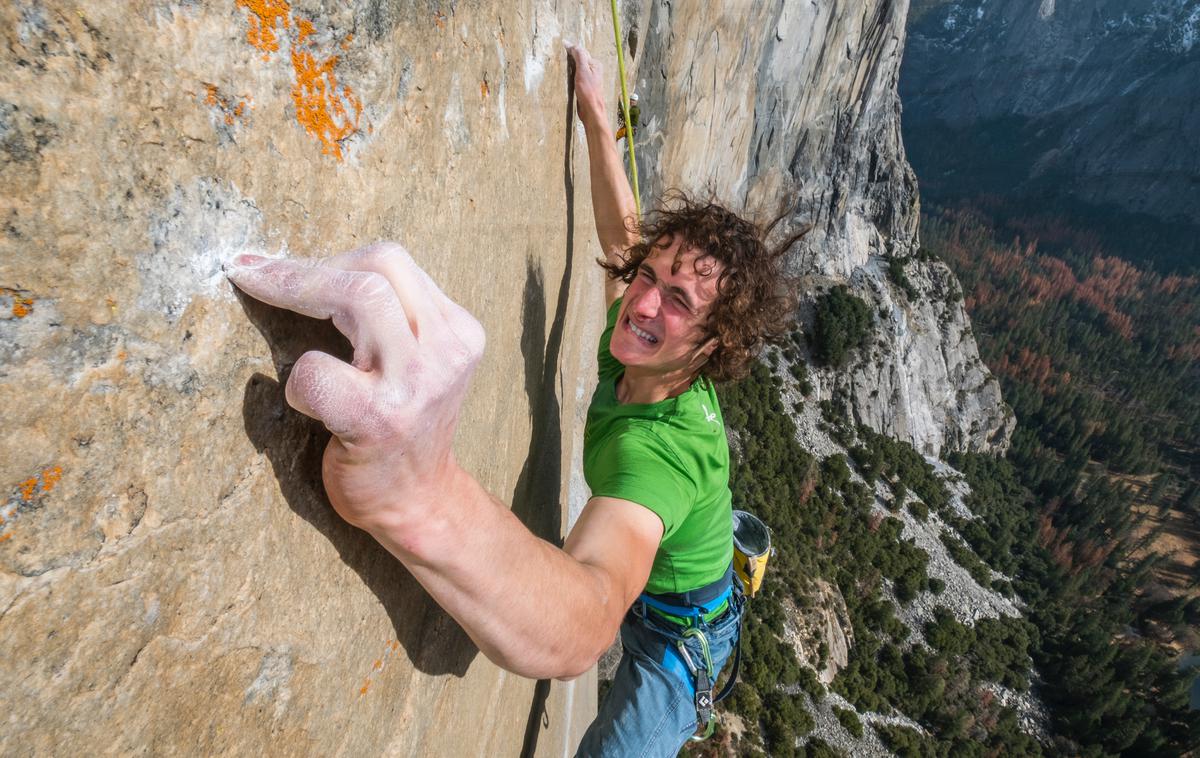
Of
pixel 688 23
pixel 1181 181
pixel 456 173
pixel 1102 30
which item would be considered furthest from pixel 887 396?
pixel 1102 30

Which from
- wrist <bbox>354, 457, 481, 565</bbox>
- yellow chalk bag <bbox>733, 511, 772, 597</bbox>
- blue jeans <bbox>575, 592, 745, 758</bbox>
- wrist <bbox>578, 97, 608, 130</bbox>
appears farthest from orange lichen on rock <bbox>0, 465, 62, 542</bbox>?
yellow chalk bag <bbox>733, 511, 772, 597</bbox>

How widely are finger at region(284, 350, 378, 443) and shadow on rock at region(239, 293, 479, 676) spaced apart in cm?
14

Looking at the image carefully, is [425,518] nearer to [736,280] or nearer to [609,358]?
[736,280]

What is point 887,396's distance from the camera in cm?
4419

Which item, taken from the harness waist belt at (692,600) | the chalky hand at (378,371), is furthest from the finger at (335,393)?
the harness waist belt at (692,600)

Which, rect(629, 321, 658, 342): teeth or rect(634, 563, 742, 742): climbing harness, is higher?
rect(629, 321, 658, 342): teeth

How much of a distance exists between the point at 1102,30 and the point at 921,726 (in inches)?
5273

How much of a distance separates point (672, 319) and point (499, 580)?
142 centimetres

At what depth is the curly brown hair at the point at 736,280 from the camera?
7.79 ft

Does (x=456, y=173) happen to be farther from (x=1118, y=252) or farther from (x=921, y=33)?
(x=921, y=33)

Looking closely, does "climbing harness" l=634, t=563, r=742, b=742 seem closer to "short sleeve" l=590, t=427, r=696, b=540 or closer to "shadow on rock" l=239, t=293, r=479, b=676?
"short sleeve" l=590, t=427, r=696, b=540

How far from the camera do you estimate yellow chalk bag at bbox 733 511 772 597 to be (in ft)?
12.3

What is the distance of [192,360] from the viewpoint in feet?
3.06

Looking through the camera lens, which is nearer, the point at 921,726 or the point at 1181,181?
the point at 921,726
